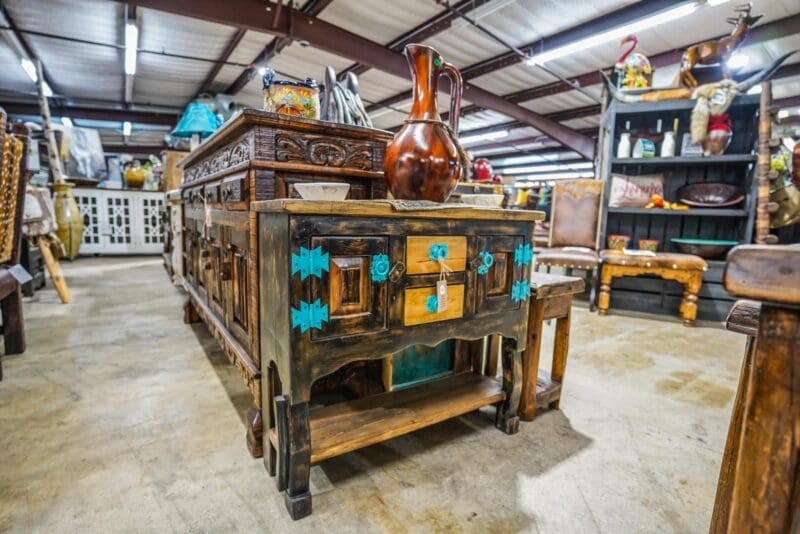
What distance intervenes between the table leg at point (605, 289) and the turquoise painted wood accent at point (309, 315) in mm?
2858

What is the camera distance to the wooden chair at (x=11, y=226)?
1.62 meters

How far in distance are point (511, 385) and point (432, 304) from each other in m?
0.50

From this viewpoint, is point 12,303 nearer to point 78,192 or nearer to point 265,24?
point 265,24

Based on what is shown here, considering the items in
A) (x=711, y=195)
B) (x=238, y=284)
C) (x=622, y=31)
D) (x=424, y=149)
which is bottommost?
(x=238, y=284)

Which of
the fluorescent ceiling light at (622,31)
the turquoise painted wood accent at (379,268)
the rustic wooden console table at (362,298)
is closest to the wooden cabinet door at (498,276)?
the rustic wooden console table at (362,298)

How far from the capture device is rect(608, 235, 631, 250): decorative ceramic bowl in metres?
3.27

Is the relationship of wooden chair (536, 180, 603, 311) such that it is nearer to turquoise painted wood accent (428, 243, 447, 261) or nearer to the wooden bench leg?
turquoise painted wood accent (428, 243, 447, 261)

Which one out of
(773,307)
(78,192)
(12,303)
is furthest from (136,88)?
(773,307)

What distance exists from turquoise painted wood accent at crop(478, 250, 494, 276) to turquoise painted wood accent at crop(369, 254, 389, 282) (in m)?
0.31

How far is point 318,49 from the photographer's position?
5.33 m

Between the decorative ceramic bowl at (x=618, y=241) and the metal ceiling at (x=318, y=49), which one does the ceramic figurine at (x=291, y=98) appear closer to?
the decorative ceramic bowl at (x=618, y=241)

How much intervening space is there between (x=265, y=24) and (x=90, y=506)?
4.92 metres

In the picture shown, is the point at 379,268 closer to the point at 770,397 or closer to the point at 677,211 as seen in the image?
the point at 770,397

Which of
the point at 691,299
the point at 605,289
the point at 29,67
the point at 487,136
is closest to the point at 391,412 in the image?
the point at 605,289
